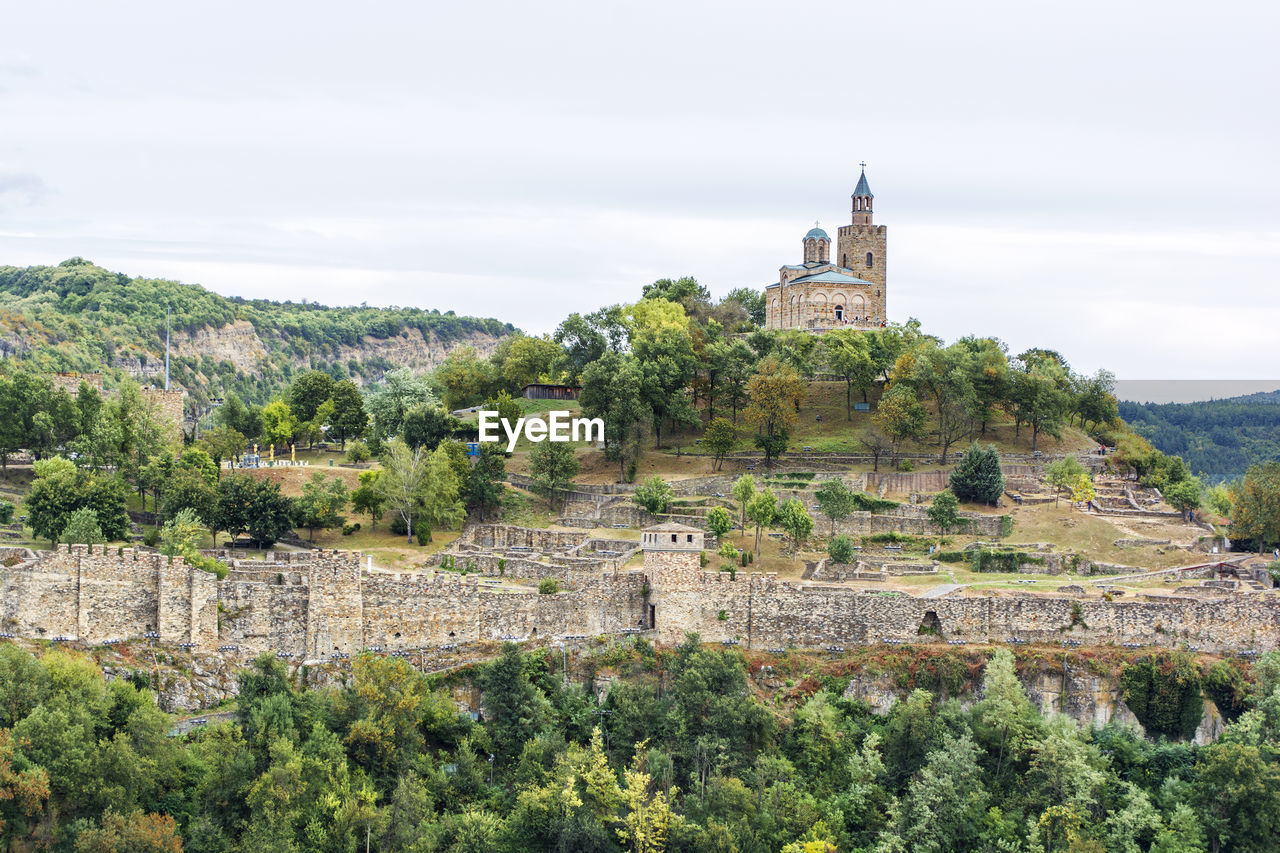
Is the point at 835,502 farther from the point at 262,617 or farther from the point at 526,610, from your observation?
the point at 262,617

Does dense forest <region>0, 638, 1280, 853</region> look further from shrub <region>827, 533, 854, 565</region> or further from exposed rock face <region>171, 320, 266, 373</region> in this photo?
exposed rock face <region>171, 320, 266, 373</region>

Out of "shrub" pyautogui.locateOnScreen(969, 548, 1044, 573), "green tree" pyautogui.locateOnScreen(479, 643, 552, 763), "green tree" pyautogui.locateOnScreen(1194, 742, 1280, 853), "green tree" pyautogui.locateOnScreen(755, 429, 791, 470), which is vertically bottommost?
"green tree" pyautogui.locateOnScreen(1194, 742, 1280, 853)

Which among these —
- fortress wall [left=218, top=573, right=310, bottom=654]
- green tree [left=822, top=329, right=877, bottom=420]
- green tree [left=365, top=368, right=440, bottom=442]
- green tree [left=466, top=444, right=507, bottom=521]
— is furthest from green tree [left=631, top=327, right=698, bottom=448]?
fortress wall [left=218, top=573, right=310, bottom=654]

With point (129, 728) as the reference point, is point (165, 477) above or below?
above

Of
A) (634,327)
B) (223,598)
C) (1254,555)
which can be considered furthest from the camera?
(634,327)

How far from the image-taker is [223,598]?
3938 centimetres

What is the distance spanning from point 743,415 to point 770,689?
22908 mm

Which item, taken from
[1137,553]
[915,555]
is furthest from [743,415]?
[1137,553]

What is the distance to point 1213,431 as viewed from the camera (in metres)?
134

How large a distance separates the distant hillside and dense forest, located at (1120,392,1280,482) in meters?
95.8

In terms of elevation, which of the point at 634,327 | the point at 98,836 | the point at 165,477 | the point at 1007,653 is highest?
the point at 634,327

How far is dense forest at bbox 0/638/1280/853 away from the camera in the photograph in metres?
33.9

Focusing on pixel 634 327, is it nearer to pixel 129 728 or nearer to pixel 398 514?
pixel 398 514

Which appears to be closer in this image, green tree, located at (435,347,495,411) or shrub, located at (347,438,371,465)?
shrub, located at (347,438,371,465)
